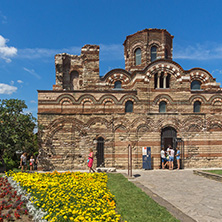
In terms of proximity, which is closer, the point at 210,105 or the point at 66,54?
the point at 210,105

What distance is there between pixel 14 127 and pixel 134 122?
8281mm

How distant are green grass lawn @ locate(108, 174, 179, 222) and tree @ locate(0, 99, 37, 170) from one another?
8.28 metres

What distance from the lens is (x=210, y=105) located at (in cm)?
1647

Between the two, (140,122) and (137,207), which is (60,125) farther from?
(137,207)

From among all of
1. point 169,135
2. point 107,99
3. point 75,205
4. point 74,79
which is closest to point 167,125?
point 169,135

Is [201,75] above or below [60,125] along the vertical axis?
above

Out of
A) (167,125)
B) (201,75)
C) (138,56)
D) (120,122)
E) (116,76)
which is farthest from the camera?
(138,56)

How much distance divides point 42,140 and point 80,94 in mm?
4260

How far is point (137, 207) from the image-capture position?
6289 millimetres

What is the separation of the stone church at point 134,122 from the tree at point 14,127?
1.00 m

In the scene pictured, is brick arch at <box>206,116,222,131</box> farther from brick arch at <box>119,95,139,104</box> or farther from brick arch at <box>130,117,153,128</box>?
brick arch at <box>119,95,139,104</box>

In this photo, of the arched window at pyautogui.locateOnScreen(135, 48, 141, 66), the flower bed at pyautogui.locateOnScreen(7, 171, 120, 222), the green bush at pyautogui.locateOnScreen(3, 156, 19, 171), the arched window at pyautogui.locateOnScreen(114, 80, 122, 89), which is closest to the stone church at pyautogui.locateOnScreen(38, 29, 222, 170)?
the arched window at pyautogui.locateOnScreen(114, 80, 122, 89)

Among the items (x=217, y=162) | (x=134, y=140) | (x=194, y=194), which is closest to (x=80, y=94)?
(x=134, y=140)

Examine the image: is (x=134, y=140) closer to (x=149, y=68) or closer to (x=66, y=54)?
(x=149, y=68)
